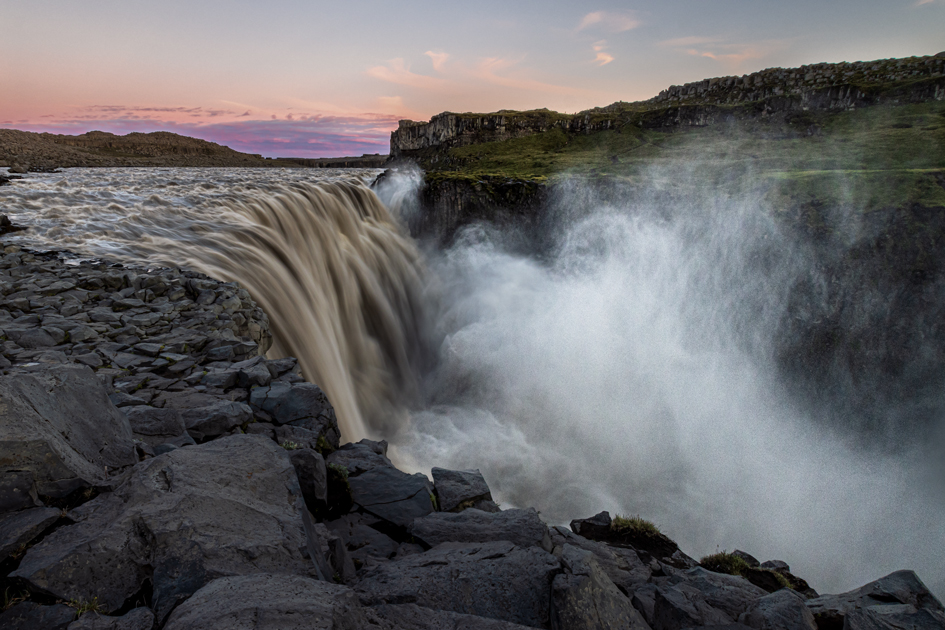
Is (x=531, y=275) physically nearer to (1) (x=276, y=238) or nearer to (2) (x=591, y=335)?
(2) (x=591, y=335)

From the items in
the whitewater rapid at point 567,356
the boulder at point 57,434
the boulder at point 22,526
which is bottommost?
the whitewater rapid at point 567,356

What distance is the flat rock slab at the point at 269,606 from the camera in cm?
261

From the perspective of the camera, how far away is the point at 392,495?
591cm

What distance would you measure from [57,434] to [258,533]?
1.80 metres

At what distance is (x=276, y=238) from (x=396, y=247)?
31.2ft

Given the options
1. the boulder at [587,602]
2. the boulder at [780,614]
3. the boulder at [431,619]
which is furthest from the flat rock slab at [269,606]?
the boulder at [780,614]

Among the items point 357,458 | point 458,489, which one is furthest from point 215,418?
point 458,489

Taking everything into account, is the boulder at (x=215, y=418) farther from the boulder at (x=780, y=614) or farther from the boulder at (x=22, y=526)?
the boulder at (x=780, y=614)

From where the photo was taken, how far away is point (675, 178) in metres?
37.2

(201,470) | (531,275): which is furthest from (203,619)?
(531,275)

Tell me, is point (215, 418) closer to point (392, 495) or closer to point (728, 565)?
point (392, 495)

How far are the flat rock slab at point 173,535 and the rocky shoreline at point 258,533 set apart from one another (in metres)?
0.01

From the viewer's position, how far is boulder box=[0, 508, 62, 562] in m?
3.01

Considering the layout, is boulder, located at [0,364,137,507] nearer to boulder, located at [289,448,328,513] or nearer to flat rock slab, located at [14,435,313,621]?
flat rock slab, located at [14,435,313,621]
